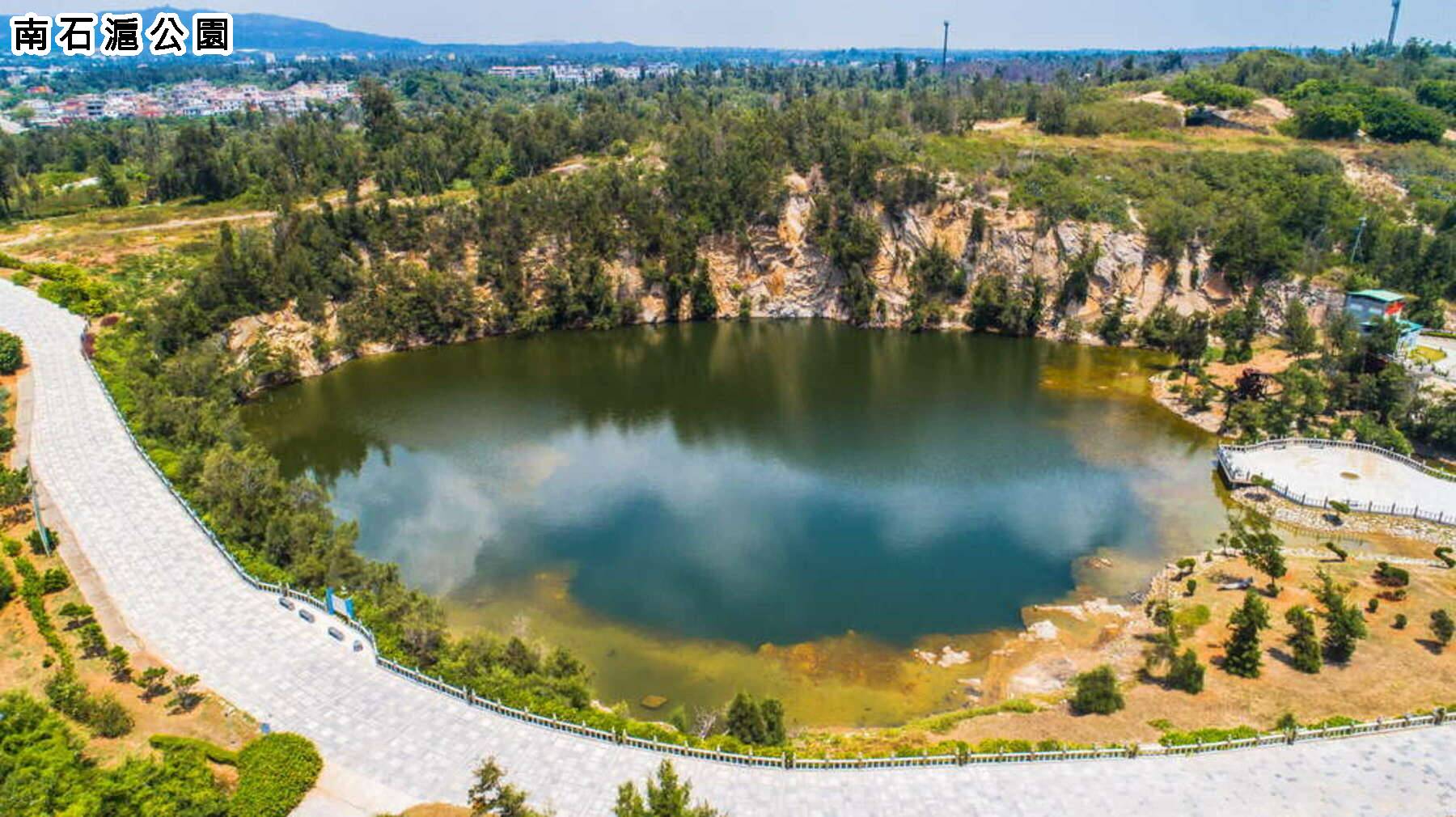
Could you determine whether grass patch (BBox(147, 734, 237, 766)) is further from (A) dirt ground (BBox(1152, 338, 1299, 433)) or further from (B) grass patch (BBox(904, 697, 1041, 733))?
(A) dirt ground (BBox(1152, 338, 1299, 433))

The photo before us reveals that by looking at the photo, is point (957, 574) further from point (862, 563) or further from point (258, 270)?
point (258, 270)

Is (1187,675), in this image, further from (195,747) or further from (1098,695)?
(195,747)

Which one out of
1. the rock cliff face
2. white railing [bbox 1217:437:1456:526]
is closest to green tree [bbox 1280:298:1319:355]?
the rock cliff face

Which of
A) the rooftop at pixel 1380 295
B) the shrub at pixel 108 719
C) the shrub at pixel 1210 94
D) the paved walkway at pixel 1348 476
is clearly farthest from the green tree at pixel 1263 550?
the shrub at pixel 1210 94

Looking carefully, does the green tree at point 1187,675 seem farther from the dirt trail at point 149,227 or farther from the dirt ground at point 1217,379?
the dirt trail at point 149,227

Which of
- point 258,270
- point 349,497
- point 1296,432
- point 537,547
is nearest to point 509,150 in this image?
point 258,270

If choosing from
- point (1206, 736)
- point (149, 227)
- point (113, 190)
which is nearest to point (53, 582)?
point (1206, 736)
